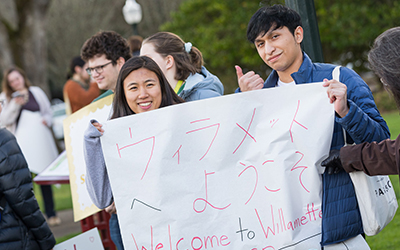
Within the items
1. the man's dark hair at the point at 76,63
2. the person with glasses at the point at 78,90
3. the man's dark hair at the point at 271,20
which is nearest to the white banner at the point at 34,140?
the person with glasses at the point at 78,90

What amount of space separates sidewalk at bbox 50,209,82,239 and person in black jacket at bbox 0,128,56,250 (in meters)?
3.39

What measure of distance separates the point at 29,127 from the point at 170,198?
4865 millimetres

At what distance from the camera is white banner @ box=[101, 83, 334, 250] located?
→ 7.64 feet

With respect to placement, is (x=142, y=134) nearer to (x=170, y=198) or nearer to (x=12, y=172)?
(x=170, y=198)

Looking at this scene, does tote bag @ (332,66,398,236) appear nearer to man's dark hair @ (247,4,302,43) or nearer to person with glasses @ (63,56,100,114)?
man's dark hair @ (247,4,302,43)

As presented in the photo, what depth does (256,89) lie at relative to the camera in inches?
103

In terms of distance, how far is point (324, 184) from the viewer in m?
2.35

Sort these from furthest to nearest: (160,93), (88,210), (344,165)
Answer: (88,210) < (160,93) < (344,165)

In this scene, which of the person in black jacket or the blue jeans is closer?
the person in black jacket

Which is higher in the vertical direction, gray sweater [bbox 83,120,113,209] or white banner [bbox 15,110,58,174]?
gray sweater [bbox 83,120,113,209]

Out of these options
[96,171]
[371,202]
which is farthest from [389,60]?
[96,171]

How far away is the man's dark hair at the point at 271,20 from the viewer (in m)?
2.51

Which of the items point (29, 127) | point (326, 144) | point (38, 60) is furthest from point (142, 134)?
point (38, 60)

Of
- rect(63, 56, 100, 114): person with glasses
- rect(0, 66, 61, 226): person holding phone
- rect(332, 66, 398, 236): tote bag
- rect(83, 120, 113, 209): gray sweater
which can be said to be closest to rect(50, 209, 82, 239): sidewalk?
rect(0, 66, 61, 226): person holding phone
